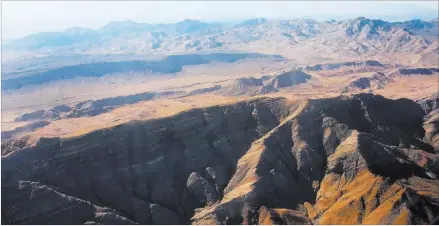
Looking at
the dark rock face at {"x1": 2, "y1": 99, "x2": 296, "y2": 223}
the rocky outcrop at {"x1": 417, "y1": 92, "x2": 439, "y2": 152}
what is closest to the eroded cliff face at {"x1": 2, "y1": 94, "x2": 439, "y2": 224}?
the dark rock face at {"x1": 2, "y1": 99, "x2": 296, "y2": 223}

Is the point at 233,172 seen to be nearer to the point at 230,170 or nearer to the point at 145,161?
the point at 230,170

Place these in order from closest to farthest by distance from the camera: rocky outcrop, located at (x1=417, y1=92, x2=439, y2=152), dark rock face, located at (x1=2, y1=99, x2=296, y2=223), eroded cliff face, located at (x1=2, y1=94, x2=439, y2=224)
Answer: eroded cliff face, located at (x1=2, y1=94, x2=439, y2=224) → dark rock face, located at (x1=2, y1=99, x2=296, y2=223) → rocky outcrop, located at (x1=417, y1=92, x2=439, y2=152)

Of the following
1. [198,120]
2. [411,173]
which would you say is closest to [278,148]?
[198,120]

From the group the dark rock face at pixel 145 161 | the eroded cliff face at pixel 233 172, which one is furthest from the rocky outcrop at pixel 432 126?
the dark rock face at pixel 145 161

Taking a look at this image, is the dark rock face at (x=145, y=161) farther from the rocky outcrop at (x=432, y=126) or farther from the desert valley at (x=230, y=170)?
the rocky outcrop at (x=432, y=126)

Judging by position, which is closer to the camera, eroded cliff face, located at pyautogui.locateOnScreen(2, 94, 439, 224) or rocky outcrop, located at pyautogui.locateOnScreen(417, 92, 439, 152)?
eroded cliff face, located at pyautogui.locateOnScreen(2, 94, 439, 224)

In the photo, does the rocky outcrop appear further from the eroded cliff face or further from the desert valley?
the eroded cliff face

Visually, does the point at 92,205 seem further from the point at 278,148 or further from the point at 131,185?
the point at 278,148

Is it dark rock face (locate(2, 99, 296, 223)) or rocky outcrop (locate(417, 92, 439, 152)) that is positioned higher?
dark rock face (locate(2, 99, 296, 223))
